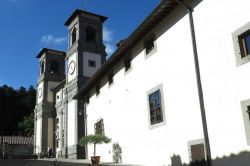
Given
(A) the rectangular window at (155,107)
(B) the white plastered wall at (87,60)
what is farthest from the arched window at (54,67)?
(A) the rectangular window at (155,107)

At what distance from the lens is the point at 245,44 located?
41.2 ft

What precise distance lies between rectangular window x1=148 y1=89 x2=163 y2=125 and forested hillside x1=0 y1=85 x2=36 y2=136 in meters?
47.7

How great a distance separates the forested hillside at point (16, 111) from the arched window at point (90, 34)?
93.7ft

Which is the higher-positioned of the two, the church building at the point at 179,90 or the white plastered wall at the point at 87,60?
the white plastered wall at the point at 87,60

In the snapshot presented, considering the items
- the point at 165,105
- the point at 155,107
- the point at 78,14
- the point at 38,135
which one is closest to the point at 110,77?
the point at 155,107

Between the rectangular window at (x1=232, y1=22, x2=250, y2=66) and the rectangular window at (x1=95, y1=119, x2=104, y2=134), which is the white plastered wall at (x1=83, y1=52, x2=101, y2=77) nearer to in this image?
the rectangular window at (x1=95, y1=119, x2=104, y2=134)

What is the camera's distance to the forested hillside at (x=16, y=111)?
2483 inches

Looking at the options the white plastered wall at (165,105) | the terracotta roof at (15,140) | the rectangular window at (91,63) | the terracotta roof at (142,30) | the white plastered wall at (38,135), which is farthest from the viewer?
the white plastered wall at (38,135)

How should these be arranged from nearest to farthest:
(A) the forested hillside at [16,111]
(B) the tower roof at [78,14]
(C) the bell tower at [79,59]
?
(C) the bell tower at [79,59], (B) the tower roof at [78,14], (A) the forested hillside at [16,111]

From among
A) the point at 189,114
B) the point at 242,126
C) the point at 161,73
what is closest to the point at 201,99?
the point at 189,114

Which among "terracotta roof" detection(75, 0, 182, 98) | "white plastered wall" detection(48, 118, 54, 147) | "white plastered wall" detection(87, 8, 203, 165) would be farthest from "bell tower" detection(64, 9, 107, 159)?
"white plastered wall" detection(48, 118, 54, 147)

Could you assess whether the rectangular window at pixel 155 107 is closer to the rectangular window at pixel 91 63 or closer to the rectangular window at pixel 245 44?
the rectangular window at pixel 245 44

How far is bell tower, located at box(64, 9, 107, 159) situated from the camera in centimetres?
3500

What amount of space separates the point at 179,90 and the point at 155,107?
2.52m
